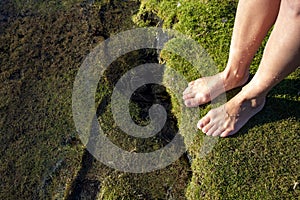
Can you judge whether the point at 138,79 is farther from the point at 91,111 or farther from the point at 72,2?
the point at 72,2

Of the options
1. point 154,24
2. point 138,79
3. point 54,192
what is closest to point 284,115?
point 138,79

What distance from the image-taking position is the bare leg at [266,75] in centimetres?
222

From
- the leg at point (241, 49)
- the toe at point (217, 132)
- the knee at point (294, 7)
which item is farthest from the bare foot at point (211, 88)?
the knee at point (294, 7)

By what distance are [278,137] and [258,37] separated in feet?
2.03

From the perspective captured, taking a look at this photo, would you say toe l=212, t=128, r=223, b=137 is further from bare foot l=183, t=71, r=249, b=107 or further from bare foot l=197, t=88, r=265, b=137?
bare foot l=183, t=71, r=249, b=107

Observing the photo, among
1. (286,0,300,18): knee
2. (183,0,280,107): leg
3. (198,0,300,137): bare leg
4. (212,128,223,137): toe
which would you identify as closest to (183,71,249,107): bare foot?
(183,0,280,107): leg

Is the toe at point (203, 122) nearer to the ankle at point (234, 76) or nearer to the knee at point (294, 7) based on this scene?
the ankle at point (234, 76)

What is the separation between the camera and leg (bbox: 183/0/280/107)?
8.32ft

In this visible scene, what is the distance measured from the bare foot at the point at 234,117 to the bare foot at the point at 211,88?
0.13 metres

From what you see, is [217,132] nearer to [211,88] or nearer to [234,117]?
[234,117]

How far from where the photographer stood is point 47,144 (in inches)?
112

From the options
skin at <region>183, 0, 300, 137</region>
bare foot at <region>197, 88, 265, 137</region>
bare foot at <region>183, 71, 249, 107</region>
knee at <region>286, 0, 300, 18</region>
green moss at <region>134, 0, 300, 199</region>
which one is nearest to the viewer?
knee at <region>286, 0, 300, 18</region>

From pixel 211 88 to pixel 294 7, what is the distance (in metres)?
0.87

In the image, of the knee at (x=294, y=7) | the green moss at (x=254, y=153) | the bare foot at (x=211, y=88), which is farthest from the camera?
the bare foot at (x=211, y=88)
